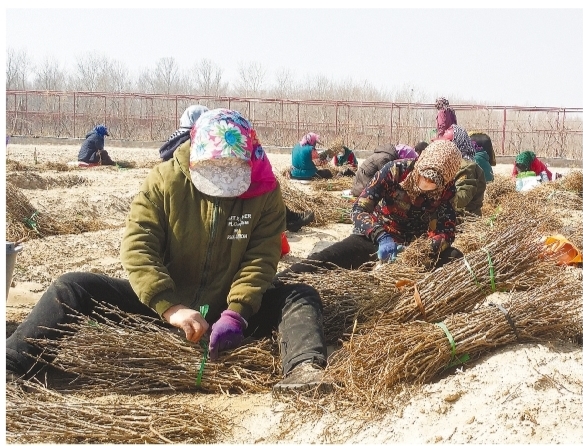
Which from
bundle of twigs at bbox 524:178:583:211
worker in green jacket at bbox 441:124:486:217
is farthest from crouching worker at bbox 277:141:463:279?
bundle of twigs at bbox 524:178:583:211

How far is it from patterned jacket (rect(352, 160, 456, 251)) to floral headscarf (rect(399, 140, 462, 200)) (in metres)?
0.13

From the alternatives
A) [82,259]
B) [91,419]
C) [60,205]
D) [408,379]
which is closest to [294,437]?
Answer: [408,379]

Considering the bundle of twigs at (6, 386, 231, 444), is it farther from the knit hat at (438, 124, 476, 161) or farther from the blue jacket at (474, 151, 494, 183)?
the blue jacket at (474, 151, 494, 183)

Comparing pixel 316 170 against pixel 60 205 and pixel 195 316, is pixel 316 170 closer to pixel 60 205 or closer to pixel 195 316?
pixel 60 205

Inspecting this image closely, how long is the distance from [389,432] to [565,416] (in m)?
0.62

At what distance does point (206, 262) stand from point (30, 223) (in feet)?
15.5

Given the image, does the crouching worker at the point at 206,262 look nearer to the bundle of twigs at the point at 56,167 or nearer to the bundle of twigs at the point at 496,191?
the bundle of twigs at the point at 496,191

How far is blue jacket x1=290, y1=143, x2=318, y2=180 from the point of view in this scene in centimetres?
1222

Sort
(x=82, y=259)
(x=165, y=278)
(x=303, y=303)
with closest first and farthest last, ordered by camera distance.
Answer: (x=165, y=278) < (x=303, y=303) < (x=82, y=259)

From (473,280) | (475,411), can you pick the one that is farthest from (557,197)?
(475,411)

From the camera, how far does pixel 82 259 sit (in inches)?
252

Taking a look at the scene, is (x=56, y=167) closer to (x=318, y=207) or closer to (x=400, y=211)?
(x=318, y=207)

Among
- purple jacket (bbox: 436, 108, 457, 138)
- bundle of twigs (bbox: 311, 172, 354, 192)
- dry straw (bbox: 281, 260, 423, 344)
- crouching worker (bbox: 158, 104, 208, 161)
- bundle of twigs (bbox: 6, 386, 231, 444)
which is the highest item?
purple jacket (bbox: 436, 108, 457, 138)

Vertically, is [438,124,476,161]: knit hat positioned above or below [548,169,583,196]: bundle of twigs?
above
